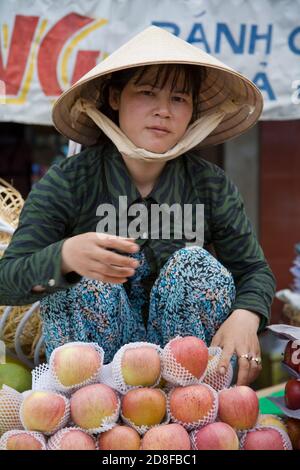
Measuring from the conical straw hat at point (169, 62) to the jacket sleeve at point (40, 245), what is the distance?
7.3 inches

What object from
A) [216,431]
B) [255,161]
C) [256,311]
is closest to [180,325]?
[256,311]

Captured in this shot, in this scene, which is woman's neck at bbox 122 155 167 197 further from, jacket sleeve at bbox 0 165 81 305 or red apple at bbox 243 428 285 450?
red apple at bbox 243 428 285 450

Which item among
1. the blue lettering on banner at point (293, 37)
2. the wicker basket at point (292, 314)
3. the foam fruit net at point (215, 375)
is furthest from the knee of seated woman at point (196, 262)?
the blue lettering on banner at point (293, 37)

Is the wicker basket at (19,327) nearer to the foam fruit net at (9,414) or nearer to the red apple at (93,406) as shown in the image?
the foam fruit net at (9,414)

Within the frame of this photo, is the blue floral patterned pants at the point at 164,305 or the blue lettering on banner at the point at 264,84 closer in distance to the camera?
the blue floral patterned pants at the point at 164,305

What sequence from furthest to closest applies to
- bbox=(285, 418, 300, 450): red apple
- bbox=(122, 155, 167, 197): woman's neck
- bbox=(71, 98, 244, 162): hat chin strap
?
bbox=(122, 155, 167, 197): woman's neck → bbox=(71, 98, 244, 162): hat chin strap → bbox=(285, 418, 300, 450): red apple

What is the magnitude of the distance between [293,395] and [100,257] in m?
0.59

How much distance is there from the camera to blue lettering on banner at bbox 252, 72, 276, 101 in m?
2.80

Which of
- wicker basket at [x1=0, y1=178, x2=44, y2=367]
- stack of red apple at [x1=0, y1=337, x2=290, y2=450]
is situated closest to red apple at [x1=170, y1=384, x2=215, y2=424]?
stack of red apple at [x1=0, y1=337, x2=290, y2=450]

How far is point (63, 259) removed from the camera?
4.42ft

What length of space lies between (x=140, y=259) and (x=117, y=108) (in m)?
0.41

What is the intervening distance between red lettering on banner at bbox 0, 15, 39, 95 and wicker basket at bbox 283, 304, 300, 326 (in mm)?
1486

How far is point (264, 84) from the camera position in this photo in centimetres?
280

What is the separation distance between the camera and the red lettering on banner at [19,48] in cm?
265
